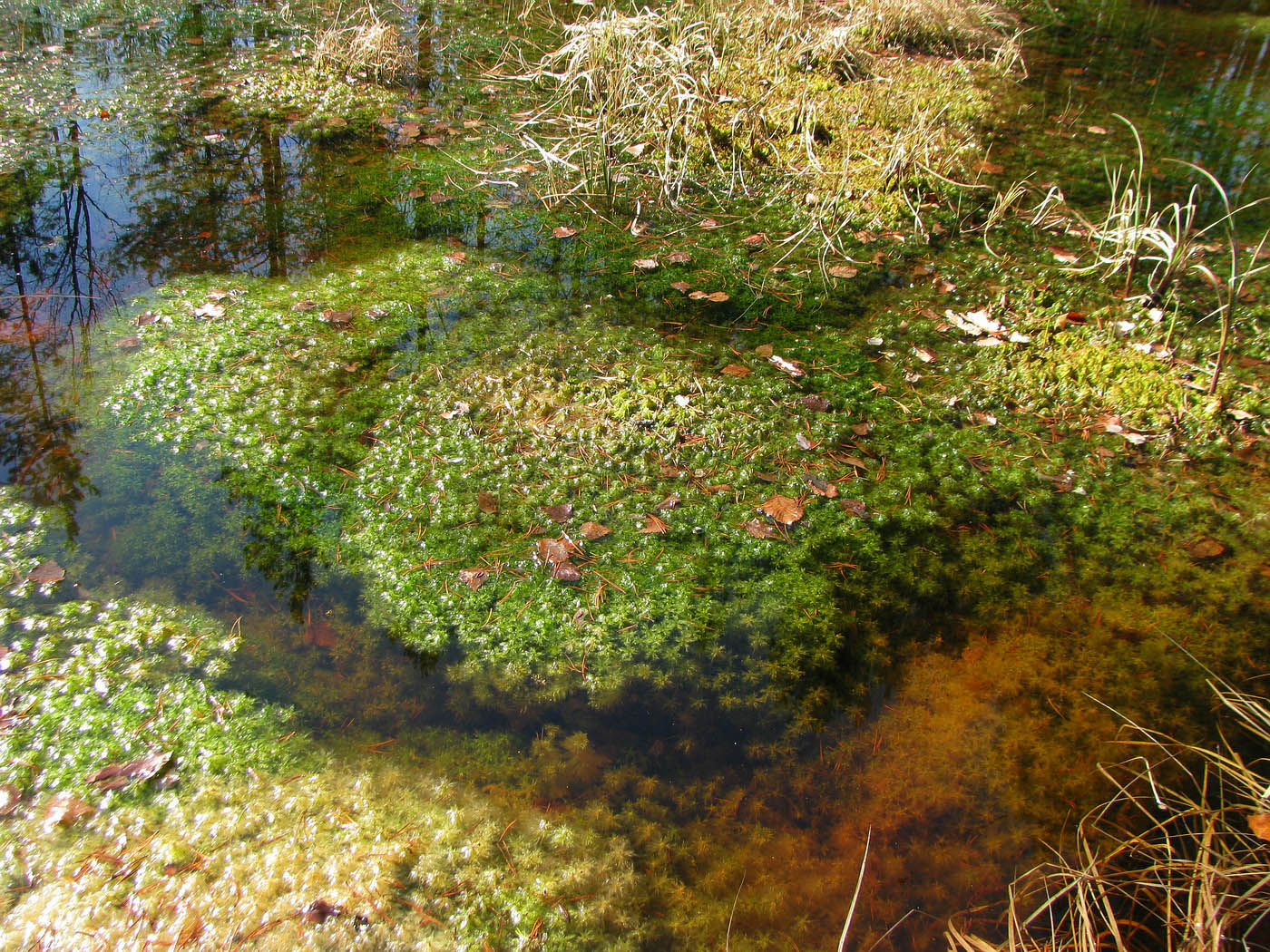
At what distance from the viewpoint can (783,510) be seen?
2.46 meters

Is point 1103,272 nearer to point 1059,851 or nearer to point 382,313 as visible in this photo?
point 1059,851

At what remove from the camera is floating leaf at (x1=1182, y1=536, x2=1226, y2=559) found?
7.88 ft

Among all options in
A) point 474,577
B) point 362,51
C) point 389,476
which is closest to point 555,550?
point 474,577

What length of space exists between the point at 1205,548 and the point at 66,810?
3295 millimetres

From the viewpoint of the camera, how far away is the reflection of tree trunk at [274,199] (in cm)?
342

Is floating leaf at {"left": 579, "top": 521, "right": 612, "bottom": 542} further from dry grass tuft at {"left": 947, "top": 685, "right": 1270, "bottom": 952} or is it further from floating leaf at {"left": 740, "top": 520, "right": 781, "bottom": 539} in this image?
dry grass tuft at {"left": 947, "top": 685, "right": 1270, "bottom": 952}

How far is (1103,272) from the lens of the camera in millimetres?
3529

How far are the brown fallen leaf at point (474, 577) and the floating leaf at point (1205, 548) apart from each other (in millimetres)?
2279

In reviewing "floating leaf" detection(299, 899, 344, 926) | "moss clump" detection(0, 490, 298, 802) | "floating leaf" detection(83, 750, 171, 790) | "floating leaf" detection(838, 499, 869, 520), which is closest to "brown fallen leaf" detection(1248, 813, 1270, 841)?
"floating leaf" detection(838, 499, 869, 520)

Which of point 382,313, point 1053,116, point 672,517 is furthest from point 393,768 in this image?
point 1053,116

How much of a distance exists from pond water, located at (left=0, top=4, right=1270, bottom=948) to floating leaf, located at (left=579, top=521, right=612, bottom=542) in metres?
0.16

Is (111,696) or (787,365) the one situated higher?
(787,365)

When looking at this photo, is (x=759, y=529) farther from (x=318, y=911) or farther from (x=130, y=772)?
(x=130, y=772)

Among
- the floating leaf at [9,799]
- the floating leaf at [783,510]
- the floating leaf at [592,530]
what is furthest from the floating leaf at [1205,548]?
the floating leaf at [9,799]
